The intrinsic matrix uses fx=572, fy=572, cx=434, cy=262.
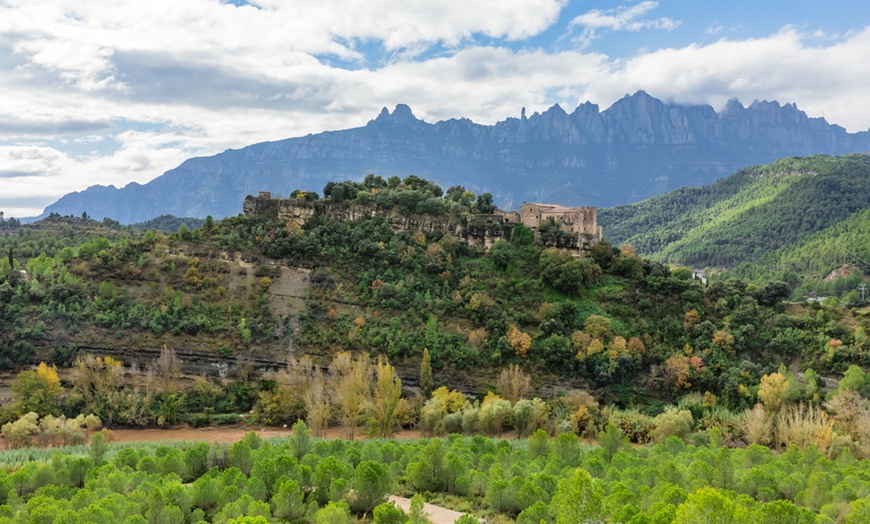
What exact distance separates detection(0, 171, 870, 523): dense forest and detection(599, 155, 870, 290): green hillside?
45.2 meters

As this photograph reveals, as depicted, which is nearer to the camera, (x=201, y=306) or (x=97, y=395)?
(x=97, y=395)

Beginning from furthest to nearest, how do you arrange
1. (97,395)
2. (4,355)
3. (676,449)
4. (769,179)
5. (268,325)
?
(769,179) → (268,325) → (4,355) → (97,395) → (676,449)

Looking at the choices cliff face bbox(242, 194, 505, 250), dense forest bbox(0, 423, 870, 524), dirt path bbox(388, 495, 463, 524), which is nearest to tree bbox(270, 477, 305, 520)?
dense forest bbox(0, 423, 870, 524)

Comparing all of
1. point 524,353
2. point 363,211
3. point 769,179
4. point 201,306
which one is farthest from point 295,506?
point 769,179

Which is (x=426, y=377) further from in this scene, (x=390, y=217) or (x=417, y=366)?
(x=390, y=217)

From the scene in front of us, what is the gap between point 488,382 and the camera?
4366 cm

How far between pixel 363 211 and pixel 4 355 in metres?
32.4

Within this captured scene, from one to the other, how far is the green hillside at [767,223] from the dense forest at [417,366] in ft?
148

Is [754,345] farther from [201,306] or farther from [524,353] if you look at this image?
[201,306]

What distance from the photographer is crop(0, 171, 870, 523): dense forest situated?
73.3 ft

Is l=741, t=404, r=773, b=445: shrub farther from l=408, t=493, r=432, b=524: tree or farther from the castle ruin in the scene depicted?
l=408, t=493, r=432, b=524: tree

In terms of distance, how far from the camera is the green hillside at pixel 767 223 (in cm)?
8900

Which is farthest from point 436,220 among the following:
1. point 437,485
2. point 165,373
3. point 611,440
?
point 437,485

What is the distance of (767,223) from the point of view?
110 metres
